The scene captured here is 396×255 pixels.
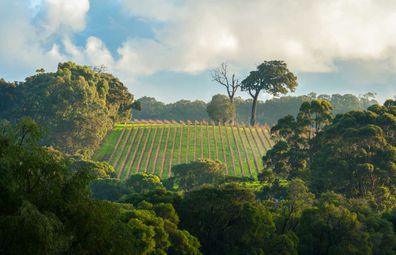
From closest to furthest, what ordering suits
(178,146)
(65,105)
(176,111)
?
(65,105)
(178,146)
(176,111)

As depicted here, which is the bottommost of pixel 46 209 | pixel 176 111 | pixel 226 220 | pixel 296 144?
pixel 226 220

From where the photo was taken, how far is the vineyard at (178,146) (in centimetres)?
9381

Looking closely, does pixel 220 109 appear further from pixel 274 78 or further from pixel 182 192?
pixel 182 192

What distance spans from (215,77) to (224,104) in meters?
16.0

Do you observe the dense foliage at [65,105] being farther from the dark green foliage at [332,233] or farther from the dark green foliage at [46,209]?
the dark green foliage at [46,209]

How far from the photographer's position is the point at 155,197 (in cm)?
4494

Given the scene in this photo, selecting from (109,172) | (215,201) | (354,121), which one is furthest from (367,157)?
(109,172)

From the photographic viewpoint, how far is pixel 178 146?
4134 inches

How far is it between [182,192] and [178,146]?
155ft

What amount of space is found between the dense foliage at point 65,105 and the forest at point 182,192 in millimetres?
199

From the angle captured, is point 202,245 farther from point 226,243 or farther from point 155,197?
point 155,197

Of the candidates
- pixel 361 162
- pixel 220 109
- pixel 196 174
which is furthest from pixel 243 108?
pixel 361 162

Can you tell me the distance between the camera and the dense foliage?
101000 millimetres

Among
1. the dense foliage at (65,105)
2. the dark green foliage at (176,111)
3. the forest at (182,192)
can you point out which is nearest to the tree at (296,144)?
the forest at (182,192)
